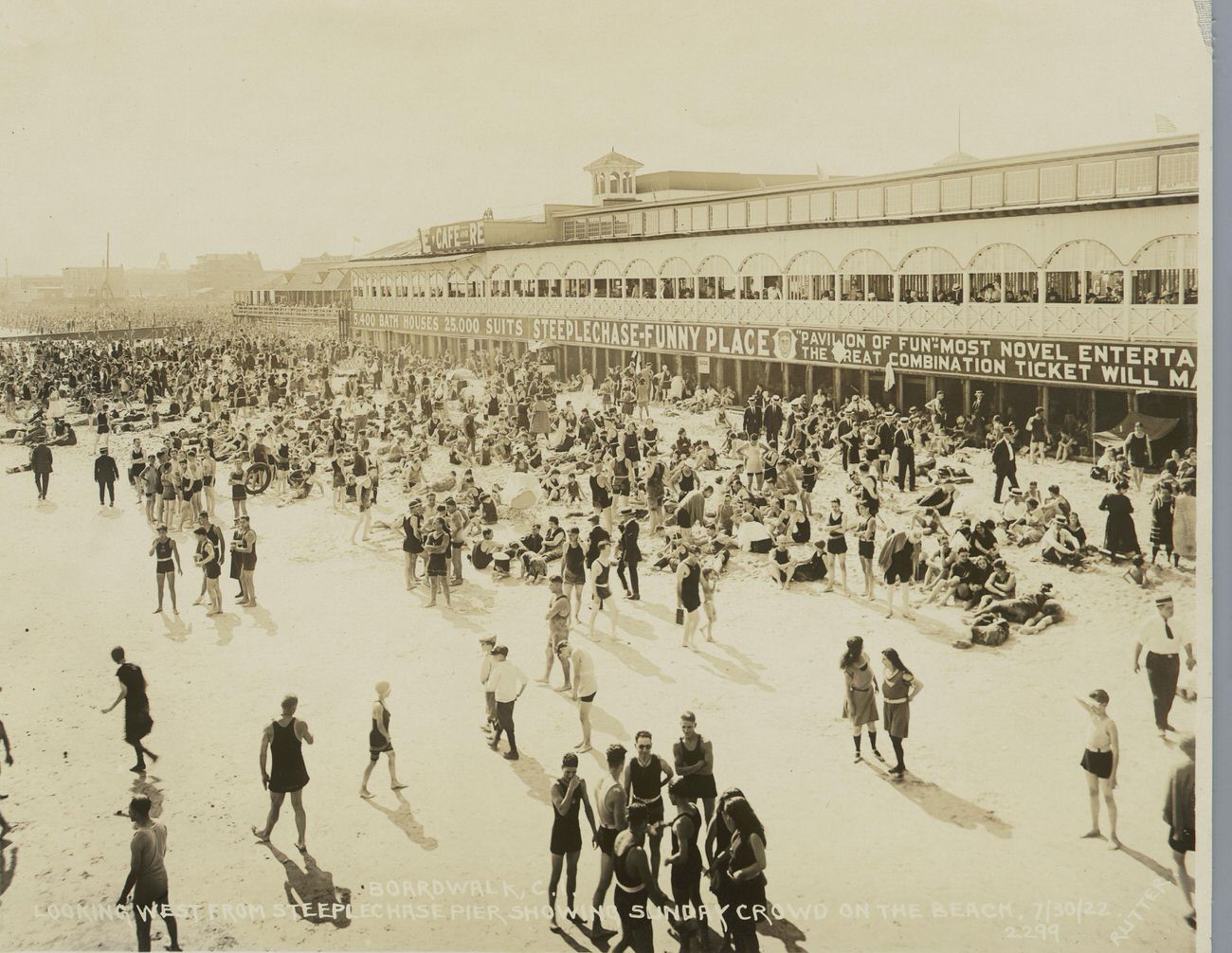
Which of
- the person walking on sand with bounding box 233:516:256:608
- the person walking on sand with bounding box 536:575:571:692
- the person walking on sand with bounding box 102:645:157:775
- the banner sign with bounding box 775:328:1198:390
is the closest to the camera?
the person walking on sand with bounding box 102:645:157:775

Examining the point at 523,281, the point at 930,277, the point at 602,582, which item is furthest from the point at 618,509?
the point at 523,281

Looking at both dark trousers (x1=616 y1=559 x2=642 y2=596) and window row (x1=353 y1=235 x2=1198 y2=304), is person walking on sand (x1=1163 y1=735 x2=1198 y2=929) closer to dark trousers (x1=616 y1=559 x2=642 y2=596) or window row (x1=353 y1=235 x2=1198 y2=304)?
window row (x1=353 y1=235 x2=1198 y2=304)

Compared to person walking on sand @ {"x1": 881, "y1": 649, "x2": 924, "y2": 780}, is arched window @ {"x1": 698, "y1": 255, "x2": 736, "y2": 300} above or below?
above

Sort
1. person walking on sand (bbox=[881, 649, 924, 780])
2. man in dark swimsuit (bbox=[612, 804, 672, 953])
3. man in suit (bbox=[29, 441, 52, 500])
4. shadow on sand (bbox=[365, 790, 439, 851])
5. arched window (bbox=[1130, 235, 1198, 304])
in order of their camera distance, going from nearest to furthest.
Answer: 1. man in dark swimsuit (bbox=[612, 804, 672, 953])
2. person walking on sand (bbox=[881, 649, 924, 780])
3. shadow on sand (bbox=[365, 790, 439, 851])
4. arched window (bbox=[1130, 235, 1198, 304])
5. man in suit (bbox=[29, 441, 52, 500])

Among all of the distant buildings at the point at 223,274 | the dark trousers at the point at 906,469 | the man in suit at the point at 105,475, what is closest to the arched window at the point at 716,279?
the dark trousers at the point at 906,469

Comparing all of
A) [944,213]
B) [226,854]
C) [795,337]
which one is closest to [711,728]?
[226,854]

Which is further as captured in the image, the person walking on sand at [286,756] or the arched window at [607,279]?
the arched window at [607,279]

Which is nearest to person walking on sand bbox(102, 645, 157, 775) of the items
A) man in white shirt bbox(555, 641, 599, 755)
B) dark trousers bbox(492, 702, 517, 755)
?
dark trousers bbox(492, 702, 517, 755)

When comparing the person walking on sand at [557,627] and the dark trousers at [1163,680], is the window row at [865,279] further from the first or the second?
the person walking on sand at [557,627]
